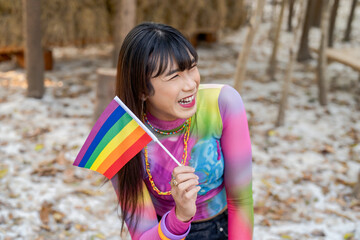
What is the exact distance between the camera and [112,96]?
392 cm

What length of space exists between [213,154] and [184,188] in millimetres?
245

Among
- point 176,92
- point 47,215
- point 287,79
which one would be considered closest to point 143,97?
point 176,92

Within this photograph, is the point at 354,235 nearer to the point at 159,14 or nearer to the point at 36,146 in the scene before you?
the point at 36,146

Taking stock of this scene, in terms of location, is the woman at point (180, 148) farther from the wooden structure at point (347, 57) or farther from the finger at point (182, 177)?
the wooden structure at point (347, 57)

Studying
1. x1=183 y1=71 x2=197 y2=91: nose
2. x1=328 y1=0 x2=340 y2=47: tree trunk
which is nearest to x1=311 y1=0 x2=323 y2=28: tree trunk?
x1=328 y1=0 x2=340 y2=47: tree trunk

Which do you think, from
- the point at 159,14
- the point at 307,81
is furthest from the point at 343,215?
the point at 159,14

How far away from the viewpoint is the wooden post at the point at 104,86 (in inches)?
150

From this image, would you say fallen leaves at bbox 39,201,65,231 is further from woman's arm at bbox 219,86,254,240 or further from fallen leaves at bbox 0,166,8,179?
woman's arm at bbox 219,86,254,240

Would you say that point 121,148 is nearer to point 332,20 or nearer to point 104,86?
point 104,86

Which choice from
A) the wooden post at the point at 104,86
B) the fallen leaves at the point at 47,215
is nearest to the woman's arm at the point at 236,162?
the fallen leaves at the point at 47,215

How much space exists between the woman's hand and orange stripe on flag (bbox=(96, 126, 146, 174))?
0.17m

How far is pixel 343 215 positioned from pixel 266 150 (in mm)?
1152

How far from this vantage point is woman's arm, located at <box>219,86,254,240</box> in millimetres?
1293

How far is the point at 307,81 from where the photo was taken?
239 inches
